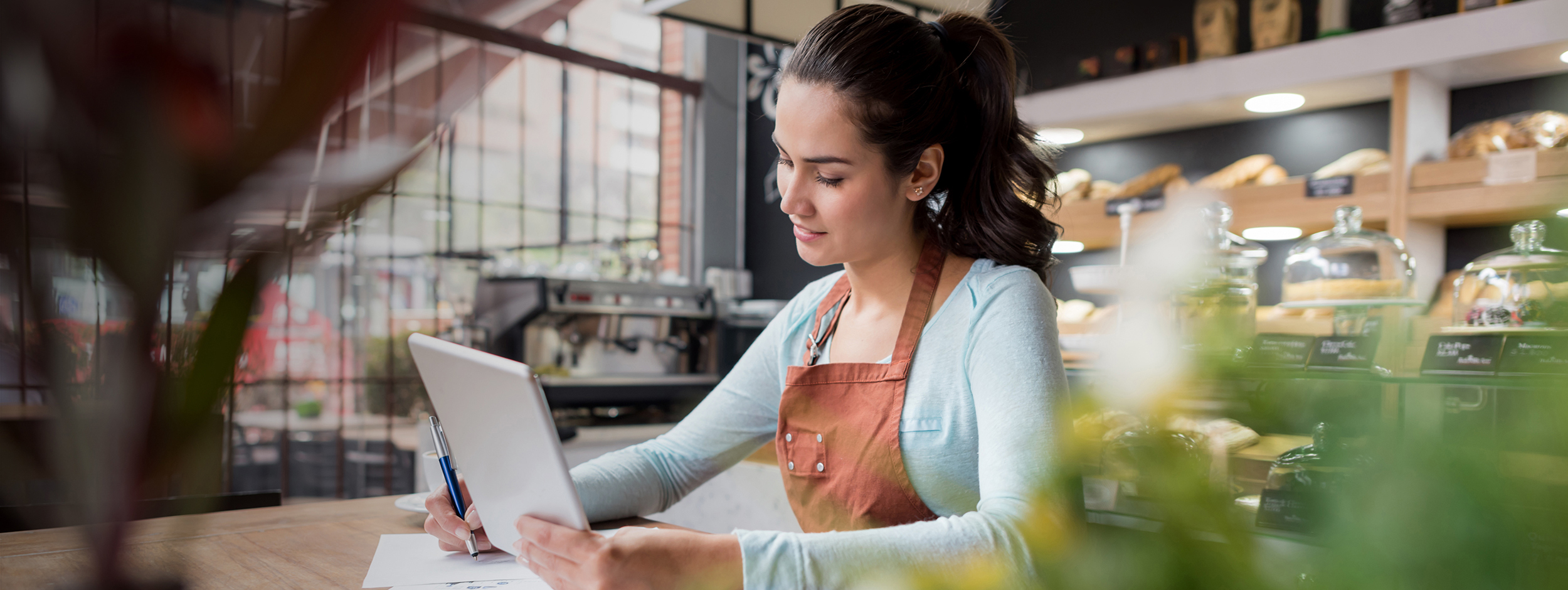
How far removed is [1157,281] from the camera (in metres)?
0.27

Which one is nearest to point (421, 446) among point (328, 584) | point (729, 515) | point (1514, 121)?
point (729, 515)

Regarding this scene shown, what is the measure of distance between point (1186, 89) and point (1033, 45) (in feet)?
3.14

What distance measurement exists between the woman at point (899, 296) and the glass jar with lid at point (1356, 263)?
61 centimetres

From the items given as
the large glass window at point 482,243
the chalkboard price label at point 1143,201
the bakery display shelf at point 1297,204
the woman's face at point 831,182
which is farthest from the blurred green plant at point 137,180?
the chalkboard price label at point 1143,201

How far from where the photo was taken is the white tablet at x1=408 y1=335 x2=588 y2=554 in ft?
2.43

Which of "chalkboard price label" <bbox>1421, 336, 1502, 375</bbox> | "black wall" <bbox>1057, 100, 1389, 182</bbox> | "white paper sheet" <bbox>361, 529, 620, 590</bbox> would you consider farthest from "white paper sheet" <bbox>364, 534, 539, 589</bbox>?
"black wall" <bbox>1057, 100, 1389, 182</bbox>

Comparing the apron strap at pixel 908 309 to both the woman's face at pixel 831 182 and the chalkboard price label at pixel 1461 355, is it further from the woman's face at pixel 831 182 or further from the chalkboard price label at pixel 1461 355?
the chalkboard price label at pixel 1461 355

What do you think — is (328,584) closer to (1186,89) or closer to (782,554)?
(782,554)

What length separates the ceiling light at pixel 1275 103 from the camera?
3164mm

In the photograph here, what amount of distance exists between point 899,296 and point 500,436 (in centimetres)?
60

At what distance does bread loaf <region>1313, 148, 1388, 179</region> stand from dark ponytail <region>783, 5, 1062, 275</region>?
7.25 ft

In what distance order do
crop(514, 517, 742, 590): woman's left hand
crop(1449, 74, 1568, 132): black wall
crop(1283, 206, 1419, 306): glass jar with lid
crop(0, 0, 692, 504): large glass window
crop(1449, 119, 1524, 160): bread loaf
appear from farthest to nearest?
crop(0, 0, 692, 504): large glass window < crop(1449, 74, 1568, 132): black wall < crop(1449, 119, 1524, 160): bread loaf < crop(1283, 206, 1419, 306): glass jar with lid < crop(514, 517, 742, 590): woman's left hand

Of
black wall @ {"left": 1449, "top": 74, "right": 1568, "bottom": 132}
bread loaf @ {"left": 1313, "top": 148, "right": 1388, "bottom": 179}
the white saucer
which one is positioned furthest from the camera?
bread loaf @ {"left": 1313, "top": 148, "right": 1388, "bottom": 179}

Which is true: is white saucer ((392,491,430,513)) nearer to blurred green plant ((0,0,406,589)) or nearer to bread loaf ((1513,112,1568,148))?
blurred green plant ((0,0,406,589))
